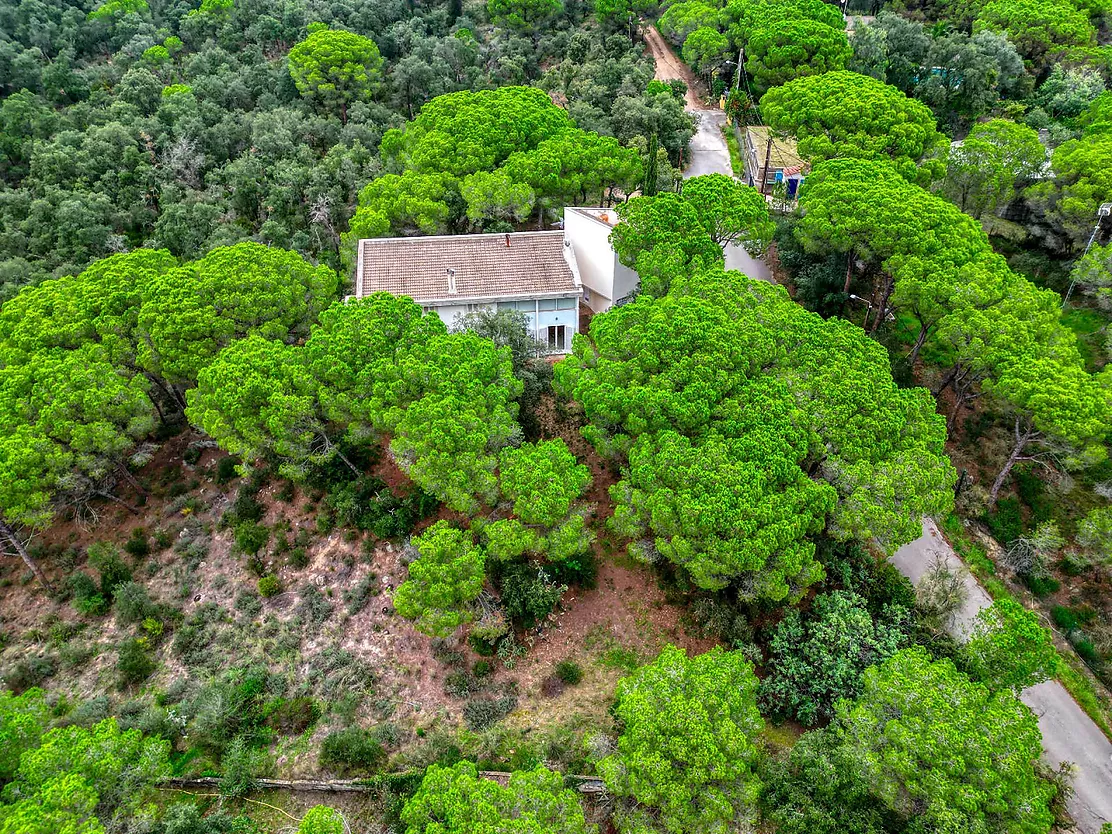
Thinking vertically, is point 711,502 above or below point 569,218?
below

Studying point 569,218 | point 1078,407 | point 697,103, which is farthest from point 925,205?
point 697,103

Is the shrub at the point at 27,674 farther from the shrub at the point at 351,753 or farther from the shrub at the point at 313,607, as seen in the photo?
the shrub at the point at 351,753

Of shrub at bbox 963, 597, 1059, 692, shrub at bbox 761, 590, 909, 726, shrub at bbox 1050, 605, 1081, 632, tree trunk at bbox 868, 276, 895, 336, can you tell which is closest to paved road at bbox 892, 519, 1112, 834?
shrub at bbox 1050, 605, 1081, 632

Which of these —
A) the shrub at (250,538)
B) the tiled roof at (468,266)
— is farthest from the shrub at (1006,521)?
the shrub at (250,538)

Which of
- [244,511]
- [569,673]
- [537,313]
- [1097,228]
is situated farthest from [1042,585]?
[244,511]

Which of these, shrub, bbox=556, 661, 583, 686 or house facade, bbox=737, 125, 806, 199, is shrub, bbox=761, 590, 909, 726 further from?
house facade, bbox=737, 125, 806, 199

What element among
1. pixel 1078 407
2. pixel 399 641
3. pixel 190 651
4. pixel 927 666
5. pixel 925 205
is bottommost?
pixel 190 651

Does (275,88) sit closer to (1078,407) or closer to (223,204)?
(223,204)
